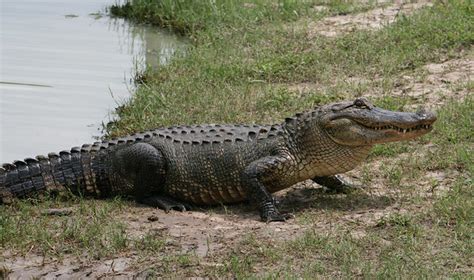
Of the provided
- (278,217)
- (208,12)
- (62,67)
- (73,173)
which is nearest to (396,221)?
(278,217)

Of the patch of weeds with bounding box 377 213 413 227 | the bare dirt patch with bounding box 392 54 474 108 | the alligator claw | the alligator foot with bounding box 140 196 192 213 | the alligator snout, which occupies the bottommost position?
the alligator foot with bounding box 140 196 192 213

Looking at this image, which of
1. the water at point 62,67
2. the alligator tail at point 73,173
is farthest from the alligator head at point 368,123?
the water at point 62,67

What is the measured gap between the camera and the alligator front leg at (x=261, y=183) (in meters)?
6.84

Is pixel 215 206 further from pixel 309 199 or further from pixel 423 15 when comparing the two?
pixel 423 15

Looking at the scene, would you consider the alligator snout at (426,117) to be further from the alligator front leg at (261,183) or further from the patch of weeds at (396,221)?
the alligator front leg at (261,183)

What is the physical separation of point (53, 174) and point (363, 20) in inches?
222

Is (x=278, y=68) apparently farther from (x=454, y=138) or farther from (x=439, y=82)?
(x=454, y=138)

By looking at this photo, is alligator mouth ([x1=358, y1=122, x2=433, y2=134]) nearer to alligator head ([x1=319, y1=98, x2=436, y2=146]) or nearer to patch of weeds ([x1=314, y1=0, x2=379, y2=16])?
alligator head ([x1=319, y1=98, x2=436, y2=146])

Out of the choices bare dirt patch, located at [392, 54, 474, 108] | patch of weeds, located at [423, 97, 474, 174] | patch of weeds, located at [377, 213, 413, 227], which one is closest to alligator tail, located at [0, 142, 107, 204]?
patch of weeds, located at [377, 213, 413, 227]

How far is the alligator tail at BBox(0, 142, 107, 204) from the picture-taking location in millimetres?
7191

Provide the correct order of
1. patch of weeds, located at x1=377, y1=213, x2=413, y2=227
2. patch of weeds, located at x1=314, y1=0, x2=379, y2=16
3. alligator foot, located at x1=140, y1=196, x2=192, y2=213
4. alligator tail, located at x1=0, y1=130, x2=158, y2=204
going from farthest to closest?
patch of weeds, located at x1=314, y1=0, x2=379, y2=16
alligator tail, located at x1=0, y1=130, x2=158, y2=204
alligator foot, located at x1=140, y1=196, x2=192, y2=213
patch of weeds, located at x1=377, y1=213, x2=413, y2=227

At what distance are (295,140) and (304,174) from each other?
0.86ft

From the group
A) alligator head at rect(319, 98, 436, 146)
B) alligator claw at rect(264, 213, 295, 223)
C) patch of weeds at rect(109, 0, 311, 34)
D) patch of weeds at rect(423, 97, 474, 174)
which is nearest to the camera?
alligator claw at rect(264, 213, 295, 223)

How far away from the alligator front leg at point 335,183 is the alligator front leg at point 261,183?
1.47 feet
